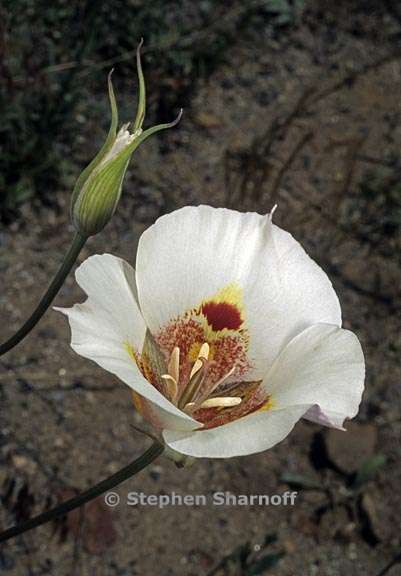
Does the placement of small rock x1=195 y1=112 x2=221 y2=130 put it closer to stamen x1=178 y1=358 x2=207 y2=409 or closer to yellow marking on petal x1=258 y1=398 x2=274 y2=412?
stamen x1=178 y1=358 x2=207 y2=409

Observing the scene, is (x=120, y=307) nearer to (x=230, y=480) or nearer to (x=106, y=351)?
(x=106, y=351)

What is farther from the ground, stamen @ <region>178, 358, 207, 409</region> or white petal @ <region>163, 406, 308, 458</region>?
white petal @ <region>163, 406, 308, 458</region>

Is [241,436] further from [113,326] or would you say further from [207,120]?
[207,120]

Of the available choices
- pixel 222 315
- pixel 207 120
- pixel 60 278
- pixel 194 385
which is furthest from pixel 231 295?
pixel 207 120

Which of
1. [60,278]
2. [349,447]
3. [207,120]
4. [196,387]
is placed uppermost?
[60,278]

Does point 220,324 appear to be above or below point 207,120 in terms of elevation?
above

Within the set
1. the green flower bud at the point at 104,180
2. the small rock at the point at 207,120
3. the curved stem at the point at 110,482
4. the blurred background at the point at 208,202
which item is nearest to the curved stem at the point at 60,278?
the green flower bud at the point at 104,180

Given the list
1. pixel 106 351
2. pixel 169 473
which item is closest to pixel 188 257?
pixel 106 351

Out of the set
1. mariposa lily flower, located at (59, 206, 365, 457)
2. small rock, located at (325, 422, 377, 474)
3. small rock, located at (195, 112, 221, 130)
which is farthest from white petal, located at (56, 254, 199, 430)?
small rock, located at (195, 112, 221, 130)

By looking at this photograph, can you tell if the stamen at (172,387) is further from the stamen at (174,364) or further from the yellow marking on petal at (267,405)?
the yellow marking on petal at (267,405)
